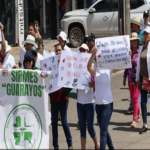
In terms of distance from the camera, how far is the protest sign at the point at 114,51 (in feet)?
23.4

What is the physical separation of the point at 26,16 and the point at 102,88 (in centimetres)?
1435

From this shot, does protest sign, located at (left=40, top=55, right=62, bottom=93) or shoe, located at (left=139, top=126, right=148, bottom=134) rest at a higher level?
protest sign, located at (left=40, top=55, right=62, bottom=93)

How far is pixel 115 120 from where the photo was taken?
31.8ft

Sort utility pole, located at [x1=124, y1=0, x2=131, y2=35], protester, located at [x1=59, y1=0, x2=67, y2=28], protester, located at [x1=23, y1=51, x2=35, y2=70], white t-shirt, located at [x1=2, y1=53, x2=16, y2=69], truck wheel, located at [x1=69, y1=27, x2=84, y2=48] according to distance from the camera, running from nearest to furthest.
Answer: protester, located at [x1=23, y1=51, x2=35, y2=70]
white t-shirt, located at [x1=2, y1=53, x2=16, y2=69]
utility pole, located at [x1=124, y1=0, x2=131, y2=35]
truck wheel, located at [x1=69, y1=27, x2=84, y2=48]
protester, located at [x1=59, y1=0, x2=67, y2=28]

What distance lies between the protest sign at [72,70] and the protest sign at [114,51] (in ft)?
0.76

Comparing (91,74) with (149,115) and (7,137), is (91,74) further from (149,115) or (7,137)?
(149,115)

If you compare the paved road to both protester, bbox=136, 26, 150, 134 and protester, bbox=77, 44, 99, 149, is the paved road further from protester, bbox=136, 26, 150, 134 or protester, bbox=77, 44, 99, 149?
protester, bbox=77, 44, 99, 149

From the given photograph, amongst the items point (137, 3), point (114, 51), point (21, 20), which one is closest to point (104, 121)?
point (114, 51)

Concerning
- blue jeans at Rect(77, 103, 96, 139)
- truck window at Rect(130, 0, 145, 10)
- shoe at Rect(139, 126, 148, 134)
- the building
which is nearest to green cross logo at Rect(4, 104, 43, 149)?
blue jeans at Rect(77, 103, 96, 139)

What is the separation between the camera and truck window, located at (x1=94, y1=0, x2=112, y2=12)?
1871 cm

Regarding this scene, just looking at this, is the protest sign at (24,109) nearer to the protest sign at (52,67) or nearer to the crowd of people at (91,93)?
the crowd of people at (91,93)

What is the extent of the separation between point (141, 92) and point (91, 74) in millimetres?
1965

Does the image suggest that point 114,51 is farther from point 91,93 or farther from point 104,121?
point 104,121

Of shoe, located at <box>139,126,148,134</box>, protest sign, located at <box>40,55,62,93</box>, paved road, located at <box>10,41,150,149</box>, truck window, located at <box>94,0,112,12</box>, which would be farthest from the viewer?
truck window, located at <box>94,0,112,12</box>
